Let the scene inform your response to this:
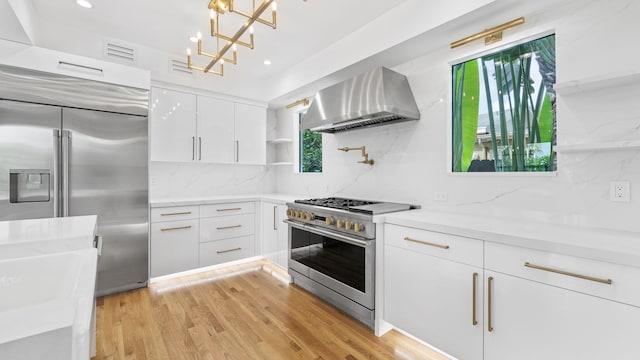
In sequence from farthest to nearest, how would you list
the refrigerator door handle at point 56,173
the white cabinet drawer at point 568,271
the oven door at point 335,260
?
the refrigerator door handle at point 56,173 → the oven door at point 335,260 → the white cabinet drawer at point 568,271

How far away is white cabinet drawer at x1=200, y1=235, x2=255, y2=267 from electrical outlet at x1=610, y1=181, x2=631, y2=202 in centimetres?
347

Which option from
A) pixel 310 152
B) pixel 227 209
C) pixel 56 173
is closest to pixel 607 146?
pixel 310 152

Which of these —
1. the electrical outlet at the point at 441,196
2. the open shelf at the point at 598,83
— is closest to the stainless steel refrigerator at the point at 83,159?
the electrical outlet at the point at 441,196

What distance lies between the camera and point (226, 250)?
358 cm

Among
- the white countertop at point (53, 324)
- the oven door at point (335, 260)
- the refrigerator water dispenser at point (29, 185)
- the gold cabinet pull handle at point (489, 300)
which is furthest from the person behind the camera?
the refrigerator water dispenser at point (29, 185)

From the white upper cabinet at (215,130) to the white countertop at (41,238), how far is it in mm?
Answer: 2186

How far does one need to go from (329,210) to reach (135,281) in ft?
7.23

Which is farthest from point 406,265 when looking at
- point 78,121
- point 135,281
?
point 78,121

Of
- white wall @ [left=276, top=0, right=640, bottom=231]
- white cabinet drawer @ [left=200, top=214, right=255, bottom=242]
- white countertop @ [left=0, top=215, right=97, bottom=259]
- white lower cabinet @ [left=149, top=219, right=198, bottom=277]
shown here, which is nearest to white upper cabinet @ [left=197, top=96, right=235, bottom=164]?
white cabinet drawer @ [left=200, top=214, right=255, bottom=242]

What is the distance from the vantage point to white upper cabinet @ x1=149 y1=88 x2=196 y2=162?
11.0 ft

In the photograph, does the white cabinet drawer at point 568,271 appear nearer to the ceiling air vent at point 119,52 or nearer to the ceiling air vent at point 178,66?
the ceiling air vent at point 178,66

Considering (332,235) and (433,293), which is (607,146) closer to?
(433,293)

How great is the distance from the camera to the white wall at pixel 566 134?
5.24ft

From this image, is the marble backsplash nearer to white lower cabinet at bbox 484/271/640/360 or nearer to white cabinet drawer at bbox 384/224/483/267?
white cabinet drawer at bbox 384/224/483/267
